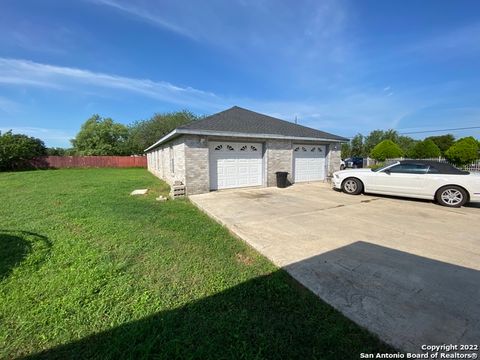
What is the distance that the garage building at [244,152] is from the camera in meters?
8.73

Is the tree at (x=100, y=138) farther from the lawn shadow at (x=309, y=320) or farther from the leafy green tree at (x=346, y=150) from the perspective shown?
the leafy green tree at (x=346, y=150)

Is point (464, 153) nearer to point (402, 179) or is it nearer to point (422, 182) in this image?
point (422, 182)

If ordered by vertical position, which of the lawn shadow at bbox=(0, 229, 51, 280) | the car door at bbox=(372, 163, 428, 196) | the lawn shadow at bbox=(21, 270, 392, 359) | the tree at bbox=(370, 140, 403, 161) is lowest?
the lawn shadow at bbox=(21, 270, 392, 359)

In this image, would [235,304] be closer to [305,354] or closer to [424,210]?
[305,354]

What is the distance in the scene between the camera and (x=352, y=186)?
8.50 m

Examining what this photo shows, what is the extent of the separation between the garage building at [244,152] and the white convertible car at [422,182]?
3.56m

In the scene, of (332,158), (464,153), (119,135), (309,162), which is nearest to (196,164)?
(309,162)

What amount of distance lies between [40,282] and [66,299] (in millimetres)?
640

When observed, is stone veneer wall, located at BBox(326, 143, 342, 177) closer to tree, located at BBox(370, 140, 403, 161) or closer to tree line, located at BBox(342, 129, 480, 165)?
tree line, located at BBox(342, 129, 480, 165)

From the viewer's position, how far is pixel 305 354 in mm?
1836

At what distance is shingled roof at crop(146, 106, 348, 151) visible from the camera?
346 inches

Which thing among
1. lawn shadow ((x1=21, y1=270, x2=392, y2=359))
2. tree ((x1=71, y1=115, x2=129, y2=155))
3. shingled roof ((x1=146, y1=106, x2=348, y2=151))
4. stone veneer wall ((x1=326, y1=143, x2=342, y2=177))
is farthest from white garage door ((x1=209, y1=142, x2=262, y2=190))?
tree ((x1=71, y1=115, x2=129, y2=155))

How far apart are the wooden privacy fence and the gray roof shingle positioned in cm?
2271

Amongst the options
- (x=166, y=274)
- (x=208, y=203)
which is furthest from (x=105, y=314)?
(x=208, y=203)
